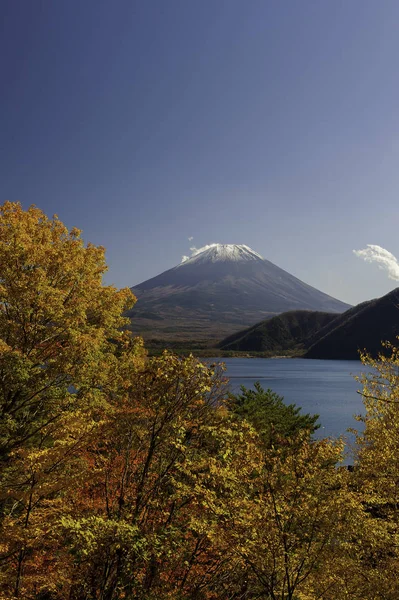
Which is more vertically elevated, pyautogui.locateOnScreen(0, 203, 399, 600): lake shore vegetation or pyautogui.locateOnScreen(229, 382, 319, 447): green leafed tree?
pyautogui.locateOnScreen(0, 203, 399, 600): lake shore vegetation

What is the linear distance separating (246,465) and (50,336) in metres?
7.39

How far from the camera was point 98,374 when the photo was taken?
13.4 m

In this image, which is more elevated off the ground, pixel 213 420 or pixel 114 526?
pixel 213 420

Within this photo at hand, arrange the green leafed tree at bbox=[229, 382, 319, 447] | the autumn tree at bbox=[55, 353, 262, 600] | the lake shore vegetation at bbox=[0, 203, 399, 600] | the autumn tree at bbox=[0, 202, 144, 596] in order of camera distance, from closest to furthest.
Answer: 1. the autumn tree at bbox=[55, 353, 262, 600]
2. the lake shore vegetation at bbox=[0, 203, 399, 600]
3. the autumn tree at bbox=[0, 202, 144, 596]
4. the green leafed tree at bbox=[229, 382, 319, 447]

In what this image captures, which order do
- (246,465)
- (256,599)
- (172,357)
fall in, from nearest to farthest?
(172,357) → (246,465) → (256,599)

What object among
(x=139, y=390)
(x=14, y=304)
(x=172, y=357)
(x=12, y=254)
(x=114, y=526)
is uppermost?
(x=12, y=254)

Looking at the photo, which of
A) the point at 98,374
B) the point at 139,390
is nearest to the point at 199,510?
the point at 139,390

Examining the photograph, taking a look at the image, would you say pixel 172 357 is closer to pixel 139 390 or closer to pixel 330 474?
pixel 139 390

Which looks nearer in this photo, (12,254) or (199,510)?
(199,510)

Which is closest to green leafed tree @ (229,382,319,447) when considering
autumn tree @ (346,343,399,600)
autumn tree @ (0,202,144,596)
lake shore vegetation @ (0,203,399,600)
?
autumn tree @ (346,343,399,600)

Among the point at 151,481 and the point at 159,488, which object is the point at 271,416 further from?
the point at 159,488

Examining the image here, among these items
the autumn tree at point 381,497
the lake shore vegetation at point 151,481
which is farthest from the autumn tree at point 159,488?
the autumn tree at point 381,497

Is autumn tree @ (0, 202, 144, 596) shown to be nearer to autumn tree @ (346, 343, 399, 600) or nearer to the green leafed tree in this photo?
autumn tree @ (346, 343, 399, 600)

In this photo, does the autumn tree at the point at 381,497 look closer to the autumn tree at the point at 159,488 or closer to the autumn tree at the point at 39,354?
the autumn tree at the point at 159,488
